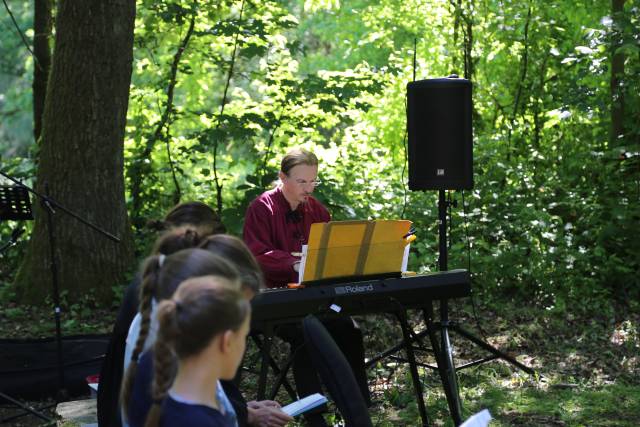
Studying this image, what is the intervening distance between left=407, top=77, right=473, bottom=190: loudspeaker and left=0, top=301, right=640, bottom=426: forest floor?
123 cm

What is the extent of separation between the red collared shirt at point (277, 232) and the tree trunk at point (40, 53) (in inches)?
207

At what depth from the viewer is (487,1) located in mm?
9875

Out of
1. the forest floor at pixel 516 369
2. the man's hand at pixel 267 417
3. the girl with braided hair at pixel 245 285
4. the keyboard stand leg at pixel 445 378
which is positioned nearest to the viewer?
the girl with braided hair at pixel 245 285

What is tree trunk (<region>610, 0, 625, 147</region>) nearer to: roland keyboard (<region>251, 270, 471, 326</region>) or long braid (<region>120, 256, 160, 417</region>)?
roland keyboard (<region>251, 270, 471, 326</region>)

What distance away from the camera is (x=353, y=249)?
4324mm

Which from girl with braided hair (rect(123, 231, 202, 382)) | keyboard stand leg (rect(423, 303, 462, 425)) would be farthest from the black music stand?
keyboard stand leg (rect(423, 303, 462, 425))

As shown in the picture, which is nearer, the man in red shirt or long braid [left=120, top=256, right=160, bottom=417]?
long braid [left=120, top=256, right=160, bottom=417]

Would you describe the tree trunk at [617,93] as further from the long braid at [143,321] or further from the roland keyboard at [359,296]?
the long braid at [143,321]

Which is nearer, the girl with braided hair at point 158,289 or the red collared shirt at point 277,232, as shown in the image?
the girl with braided hair at point 158,289

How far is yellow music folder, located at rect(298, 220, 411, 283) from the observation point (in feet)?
13.8

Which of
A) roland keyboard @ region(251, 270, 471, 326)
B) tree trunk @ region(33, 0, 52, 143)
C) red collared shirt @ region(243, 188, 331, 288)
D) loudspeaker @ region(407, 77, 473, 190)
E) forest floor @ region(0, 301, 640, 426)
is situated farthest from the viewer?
tree trunk @ region(33, 0, 52, 143)

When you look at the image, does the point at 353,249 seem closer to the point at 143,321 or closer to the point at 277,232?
the point at 277,232

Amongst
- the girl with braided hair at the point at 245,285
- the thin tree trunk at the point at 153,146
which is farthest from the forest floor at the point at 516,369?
the girl with braided hair at the point at 245,285

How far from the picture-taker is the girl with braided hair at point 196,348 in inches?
82.7
